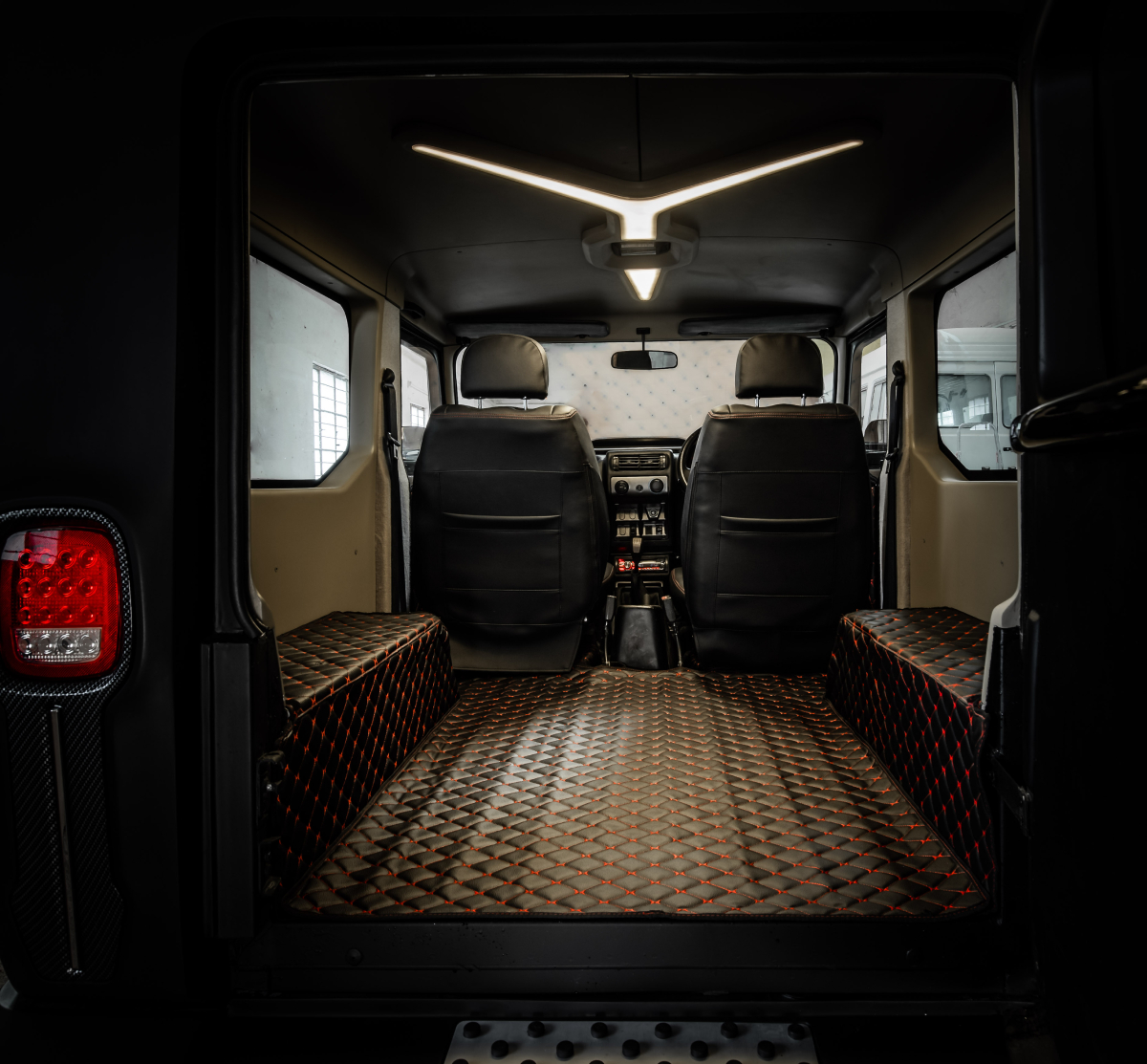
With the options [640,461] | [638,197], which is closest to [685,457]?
[640,461]

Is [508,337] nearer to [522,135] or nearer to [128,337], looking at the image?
[522,135]

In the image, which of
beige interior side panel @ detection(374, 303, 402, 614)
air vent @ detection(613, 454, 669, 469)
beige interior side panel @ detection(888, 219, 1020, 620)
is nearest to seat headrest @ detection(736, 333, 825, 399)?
beige interior side panel @ detection(888, 219, 1020, 620)

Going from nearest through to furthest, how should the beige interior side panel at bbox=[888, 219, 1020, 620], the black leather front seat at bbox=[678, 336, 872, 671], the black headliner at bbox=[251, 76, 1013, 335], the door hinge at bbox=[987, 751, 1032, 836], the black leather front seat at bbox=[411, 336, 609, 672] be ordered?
the door hinge at bbox=[987, 751, 1032, 836]
the black headliner at bbox=[251, 76, 1013, 335]
the beige interior side panel at bbox=[888, 219, 1020, 620]
the black leather front seat at bbox=[678, 336, 872, 671]
the black leather front seat at bbox=[411, 336, 609, 672]

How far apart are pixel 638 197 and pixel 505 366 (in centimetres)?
87

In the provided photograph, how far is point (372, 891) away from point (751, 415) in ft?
6.25

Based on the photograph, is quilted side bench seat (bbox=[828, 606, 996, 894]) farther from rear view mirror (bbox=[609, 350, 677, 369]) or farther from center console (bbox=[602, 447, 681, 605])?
rear view mirror (bbox=[609, 350, 677, 369])

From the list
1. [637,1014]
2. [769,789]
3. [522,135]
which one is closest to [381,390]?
[522,135]

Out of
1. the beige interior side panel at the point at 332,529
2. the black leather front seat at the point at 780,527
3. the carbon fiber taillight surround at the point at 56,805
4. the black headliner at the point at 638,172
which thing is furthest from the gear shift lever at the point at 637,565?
the carbon fiber taillight surround at the point at 56,805

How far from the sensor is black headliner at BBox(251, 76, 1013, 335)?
5.75 feet

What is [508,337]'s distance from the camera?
283cm

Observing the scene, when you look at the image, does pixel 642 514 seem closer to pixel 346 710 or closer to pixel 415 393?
pixel 415 393

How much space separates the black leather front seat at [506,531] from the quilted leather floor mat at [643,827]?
50 centimetres

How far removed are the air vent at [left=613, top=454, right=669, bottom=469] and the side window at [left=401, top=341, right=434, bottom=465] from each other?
3.59 feet

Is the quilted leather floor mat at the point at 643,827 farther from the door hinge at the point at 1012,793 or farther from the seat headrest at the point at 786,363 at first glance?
the seat headrest at the point at 786,363
